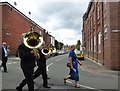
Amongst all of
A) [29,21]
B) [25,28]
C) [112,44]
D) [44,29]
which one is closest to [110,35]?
[112,44]

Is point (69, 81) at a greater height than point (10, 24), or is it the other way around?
point (10, 24)

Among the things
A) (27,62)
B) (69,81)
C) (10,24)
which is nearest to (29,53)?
(27,62)

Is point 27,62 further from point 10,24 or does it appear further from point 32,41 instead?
point 10,24

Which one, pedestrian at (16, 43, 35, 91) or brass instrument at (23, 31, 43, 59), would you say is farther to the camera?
pedestrian at (16, 43, 35, 91)

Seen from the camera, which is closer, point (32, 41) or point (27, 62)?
point (32, 41)

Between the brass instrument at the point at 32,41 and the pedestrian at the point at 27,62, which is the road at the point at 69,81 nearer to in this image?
the pedestrian at the point at 27,62

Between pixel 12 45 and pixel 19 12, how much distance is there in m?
8.00

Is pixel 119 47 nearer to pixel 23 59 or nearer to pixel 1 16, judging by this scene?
pixel 23 59

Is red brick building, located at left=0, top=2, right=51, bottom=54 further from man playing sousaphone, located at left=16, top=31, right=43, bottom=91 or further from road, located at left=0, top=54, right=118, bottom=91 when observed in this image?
man playing sousaphone, located at left=16, top=31, right=43, bottom=91

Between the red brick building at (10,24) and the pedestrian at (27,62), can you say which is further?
the red brick building at (10,24)

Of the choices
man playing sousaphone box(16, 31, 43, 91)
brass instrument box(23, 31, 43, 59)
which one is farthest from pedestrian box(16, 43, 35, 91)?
brass instrument box(23, 31, 43, 59)

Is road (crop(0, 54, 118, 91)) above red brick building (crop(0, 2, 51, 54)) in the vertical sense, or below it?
below

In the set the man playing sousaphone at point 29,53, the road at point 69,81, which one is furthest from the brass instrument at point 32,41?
the road at point 69,81

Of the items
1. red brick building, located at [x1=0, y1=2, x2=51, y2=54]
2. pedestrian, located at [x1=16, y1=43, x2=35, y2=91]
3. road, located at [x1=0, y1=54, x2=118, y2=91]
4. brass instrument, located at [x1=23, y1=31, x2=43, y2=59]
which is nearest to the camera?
brass instrument, located at [x1=23, y1=31, x2=43, y2=59]
